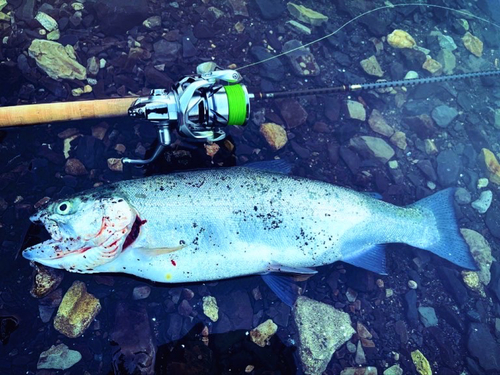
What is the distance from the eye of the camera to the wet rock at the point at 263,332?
3.36 m

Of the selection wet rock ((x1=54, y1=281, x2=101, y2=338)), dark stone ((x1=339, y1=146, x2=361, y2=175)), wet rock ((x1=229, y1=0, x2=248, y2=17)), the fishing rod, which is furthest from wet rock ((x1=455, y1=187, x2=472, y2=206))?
wet rock ((x1=54, y1=281, x2=101, y2=338))

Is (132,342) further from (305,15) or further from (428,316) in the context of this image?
(305,15)

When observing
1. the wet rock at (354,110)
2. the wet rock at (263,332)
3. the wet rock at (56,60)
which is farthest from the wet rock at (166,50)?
the wet rock at (263,332)

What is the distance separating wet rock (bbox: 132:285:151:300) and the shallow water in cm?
4

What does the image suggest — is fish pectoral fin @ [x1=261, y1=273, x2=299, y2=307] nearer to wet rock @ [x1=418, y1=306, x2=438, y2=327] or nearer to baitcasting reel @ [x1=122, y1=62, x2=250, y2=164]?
baitcasting reel @ [x1=122, y1=62, x2=250, y2=164]

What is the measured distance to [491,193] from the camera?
4.34 meters

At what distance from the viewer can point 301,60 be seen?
430 centimetres

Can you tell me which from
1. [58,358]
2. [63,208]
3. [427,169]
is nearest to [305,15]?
[427,169]

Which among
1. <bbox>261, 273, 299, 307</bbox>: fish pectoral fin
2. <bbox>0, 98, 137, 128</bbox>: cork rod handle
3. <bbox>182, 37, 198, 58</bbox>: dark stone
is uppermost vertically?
<bbox>182, 37, 198, 58</bbox>: dark stone

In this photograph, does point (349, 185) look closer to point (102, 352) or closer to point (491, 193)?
point (491, 193)

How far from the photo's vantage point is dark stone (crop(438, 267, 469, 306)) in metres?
3.88

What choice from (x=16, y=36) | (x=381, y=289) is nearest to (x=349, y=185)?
(x=381, y=289)

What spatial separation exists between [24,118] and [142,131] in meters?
1.00

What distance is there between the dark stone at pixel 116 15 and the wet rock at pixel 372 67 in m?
2.70
